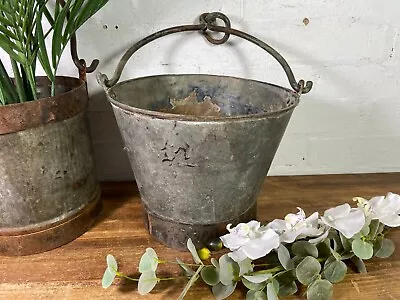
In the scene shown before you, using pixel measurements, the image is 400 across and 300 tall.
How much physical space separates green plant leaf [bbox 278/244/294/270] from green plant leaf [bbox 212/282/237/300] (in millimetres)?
68

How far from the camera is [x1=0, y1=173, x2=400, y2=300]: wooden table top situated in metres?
0.62

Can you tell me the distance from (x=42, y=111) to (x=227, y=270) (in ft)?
1.12

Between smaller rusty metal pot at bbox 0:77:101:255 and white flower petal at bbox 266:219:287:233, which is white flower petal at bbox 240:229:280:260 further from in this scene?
smaller rusty metal pot at bbox 0:77:101:255

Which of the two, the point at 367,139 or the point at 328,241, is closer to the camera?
the point at 328,241

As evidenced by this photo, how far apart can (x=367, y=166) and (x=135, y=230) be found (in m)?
0.55

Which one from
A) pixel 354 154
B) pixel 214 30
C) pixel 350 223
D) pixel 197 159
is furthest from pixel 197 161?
pixel 354 154

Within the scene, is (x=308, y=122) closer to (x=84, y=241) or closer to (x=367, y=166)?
(x=367, y=166)

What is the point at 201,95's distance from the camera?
88 centimetres

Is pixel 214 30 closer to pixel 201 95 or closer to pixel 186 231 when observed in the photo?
pixel 201 95

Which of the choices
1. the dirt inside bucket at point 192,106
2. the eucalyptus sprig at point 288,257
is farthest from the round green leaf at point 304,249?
the dirt inside bucket at point 192,106

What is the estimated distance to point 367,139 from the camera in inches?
39.6

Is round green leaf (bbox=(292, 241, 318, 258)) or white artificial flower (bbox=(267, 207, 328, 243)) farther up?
white artificial flower (bbox=(267, 207, 328, 243))

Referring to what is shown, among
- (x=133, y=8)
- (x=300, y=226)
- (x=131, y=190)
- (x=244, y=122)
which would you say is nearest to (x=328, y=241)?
(x=300, y=226)

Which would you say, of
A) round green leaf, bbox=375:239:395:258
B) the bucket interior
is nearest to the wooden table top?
round green leaf, bbox=375:239:395:258
